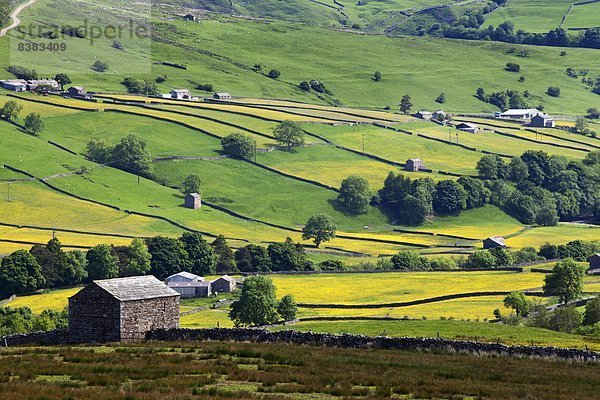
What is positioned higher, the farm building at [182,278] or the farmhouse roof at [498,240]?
the farmhouse roof at [498,240]

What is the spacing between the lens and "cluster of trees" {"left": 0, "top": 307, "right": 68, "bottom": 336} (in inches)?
3541

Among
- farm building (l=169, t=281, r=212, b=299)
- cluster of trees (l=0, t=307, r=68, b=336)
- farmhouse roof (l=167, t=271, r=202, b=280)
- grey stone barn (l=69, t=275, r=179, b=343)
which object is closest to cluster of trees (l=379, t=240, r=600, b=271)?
farmhouse roof (l=167, t=271, r=202, b=280)

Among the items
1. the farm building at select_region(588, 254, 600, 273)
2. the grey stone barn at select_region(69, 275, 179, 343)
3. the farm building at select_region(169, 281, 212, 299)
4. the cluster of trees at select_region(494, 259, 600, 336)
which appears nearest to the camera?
the grey stone barn at select_region(69, 275, 179, 343)

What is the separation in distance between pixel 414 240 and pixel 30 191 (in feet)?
165

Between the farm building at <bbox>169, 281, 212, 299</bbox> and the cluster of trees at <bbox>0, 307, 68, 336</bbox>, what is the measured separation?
79.6 feet

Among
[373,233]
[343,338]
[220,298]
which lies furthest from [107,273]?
[343,338]

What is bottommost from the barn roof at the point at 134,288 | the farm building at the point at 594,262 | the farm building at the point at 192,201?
the farm building at the point at 594,262

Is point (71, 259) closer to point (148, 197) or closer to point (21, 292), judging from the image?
point (21, 292)

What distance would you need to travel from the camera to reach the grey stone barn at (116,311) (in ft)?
191

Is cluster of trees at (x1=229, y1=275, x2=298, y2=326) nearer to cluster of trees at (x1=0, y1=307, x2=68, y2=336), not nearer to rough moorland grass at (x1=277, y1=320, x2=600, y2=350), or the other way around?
cluster of trees at (x1=0, y1=307, x2=68, y2=336)

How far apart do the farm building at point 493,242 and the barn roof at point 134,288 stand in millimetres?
101764

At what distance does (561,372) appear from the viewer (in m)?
47.1

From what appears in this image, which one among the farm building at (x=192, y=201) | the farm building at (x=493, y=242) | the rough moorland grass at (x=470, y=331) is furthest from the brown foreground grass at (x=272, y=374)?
the farm building at (x=192, y=201)

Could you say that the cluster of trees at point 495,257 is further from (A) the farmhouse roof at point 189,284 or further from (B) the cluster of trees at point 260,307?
(B) the cluster of trees at point 260,307
